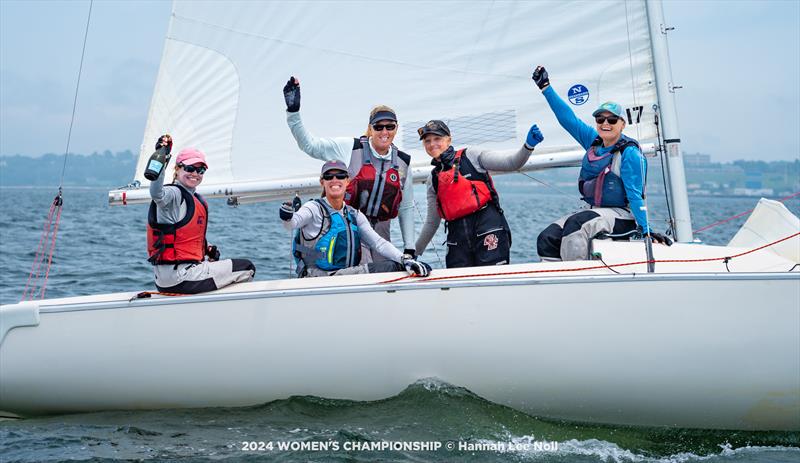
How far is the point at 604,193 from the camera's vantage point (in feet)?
13.4

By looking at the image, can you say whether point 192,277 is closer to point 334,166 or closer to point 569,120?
point 334,166

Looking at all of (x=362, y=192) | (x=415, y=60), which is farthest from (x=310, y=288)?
(x=415, y=60)

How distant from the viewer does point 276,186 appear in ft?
15.7

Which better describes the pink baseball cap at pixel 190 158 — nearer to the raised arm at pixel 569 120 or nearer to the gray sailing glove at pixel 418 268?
the gray sailing glove at pixel 418 268

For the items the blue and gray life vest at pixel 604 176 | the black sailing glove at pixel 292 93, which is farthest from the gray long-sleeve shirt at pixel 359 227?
the blue and gray life vest at pixel 604 176

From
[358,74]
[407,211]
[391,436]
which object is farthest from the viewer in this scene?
[358,74]

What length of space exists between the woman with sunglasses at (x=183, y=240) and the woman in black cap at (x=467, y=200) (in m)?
1.05

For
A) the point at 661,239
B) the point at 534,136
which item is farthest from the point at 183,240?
the point at 661,239

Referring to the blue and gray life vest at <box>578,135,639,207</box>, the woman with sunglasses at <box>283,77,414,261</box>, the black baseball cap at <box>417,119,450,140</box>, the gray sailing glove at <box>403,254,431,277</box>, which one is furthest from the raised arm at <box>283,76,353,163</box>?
the blue and gray life vest at <box>578,135,639,207</box>

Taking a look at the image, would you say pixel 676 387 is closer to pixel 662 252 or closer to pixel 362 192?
pixel 662 252

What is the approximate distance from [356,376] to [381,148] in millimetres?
1197

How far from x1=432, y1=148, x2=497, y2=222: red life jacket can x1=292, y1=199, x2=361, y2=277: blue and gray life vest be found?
45cm

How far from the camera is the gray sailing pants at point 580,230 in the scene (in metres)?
3.94

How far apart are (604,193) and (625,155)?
206mm
